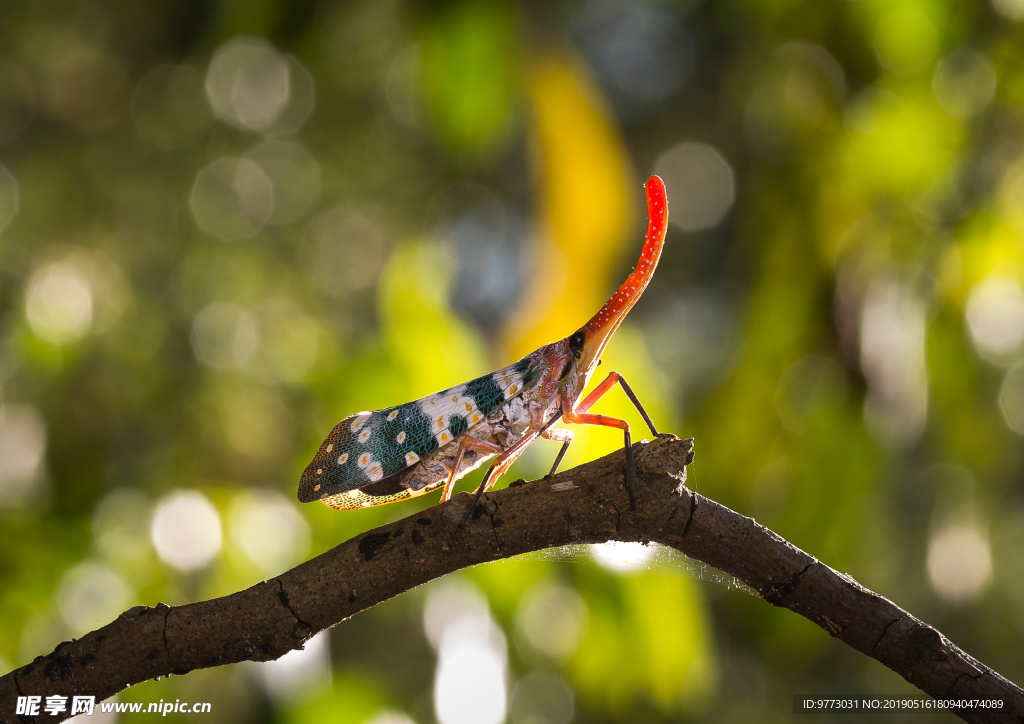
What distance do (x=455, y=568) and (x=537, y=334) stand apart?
1121mm

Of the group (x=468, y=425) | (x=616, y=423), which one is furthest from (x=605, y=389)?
(x=468, y=425)

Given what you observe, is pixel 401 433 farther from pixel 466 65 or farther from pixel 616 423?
pixel 466 65

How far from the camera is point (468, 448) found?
5.64 feet

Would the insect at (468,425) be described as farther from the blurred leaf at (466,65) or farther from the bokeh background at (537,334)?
the blurred leaf at (466,65)

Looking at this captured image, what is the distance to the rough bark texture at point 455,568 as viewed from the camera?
1.12 meters

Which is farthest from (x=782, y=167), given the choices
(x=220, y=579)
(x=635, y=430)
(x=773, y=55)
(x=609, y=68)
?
(x=609, y=68)

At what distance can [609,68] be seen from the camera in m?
5.60

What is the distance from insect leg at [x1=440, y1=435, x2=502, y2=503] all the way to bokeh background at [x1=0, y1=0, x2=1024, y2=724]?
39 cm

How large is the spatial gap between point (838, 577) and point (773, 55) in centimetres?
247

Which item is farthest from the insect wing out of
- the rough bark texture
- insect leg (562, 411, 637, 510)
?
the rough bark texture

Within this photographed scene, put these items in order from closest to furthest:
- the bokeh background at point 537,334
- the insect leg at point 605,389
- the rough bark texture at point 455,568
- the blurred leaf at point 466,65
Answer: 1. the rough bark texture at point 455,568
2. the insect leg at point 605,389
3. the blurred leaf at point 466,65
4. the bokeh background at point 537,334

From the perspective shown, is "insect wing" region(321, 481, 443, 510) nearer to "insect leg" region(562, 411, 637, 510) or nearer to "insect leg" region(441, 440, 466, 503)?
"insect leg" region(441, 440, 466, 503)

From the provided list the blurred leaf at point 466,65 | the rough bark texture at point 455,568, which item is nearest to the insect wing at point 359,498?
the rough bark texture at point 455,568

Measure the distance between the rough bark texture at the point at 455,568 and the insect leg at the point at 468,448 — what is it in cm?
45
